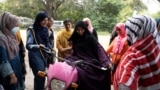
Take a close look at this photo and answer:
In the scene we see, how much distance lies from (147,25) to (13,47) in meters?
2.71

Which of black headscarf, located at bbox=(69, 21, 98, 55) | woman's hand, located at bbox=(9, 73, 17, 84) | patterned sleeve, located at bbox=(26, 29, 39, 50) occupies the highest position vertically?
black headscarf, located at bbox=(69, 21, 98, 55)

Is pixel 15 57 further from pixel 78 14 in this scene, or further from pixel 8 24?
pixel 78 14

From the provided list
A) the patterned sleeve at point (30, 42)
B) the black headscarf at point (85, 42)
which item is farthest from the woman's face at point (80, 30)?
the patterned sleeve at point (30, 42)

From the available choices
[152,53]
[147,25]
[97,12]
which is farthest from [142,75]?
[97,12]

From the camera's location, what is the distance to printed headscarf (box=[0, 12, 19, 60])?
5.26 metres

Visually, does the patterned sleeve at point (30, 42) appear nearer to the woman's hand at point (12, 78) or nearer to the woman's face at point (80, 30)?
the woman's face at point (80, 30)

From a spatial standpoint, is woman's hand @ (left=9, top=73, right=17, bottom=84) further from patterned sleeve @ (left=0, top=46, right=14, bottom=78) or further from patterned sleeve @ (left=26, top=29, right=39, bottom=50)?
patterned sleeve @ (left=26, top=29, right=39, bottom=50)

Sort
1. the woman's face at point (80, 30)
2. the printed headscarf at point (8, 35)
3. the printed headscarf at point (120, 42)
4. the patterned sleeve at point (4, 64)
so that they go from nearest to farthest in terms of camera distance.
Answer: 1. the patterned sleeve at point (4, 64)
2. the printed headscarf at point (8, 35)
3. the woman's face at point (80, 30)
4. the printed headscarf at point (120, 42)

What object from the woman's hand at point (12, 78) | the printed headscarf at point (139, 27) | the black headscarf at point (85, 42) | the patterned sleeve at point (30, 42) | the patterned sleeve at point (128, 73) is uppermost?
the printed headscarf at point (139, 27)

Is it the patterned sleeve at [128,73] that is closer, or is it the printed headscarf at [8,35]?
the patterned sleeve at [128,73]

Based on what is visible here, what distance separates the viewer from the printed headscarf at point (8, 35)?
17.2 ft

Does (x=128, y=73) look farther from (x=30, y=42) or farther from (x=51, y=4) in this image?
(x=51, y=4)

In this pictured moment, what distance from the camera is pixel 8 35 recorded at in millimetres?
5391

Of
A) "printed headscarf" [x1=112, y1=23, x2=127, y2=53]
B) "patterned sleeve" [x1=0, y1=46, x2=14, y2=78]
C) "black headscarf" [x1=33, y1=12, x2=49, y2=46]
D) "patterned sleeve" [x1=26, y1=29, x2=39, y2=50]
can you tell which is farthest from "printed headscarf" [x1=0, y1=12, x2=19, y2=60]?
"printed headscarf" [x1=112, y1=23, x2=127, y2=53]
